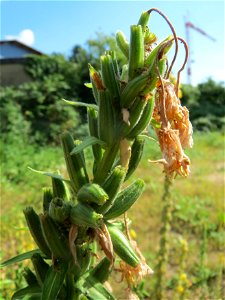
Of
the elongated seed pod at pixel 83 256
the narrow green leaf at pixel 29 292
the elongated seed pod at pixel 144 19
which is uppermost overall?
the elongated seed pod at pixel 144 19

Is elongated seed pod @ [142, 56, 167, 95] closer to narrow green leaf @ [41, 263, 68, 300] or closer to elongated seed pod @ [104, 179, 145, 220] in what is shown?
elongated seed pod @ [104, 179, 145, 220]

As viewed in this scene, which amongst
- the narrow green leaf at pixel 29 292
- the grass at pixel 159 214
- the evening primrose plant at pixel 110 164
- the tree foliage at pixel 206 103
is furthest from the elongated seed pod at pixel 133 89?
the tree foliage at pixel 206 103

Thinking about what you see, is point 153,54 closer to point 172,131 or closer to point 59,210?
point 172,131

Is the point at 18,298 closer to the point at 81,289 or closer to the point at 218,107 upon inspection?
the point at 81,289

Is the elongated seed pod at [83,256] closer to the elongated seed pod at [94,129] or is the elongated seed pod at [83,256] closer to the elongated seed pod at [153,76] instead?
the elongated seed pod at [94,129]

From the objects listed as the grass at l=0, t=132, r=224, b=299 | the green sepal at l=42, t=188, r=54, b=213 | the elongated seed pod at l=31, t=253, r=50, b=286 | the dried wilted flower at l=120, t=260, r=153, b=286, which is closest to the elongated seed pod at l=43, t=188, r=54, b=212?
the green sepal at l=42, t=188, r=54, b=213

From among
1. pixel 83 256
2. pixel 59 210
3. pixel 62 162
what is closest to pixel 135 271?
pixel 83 256

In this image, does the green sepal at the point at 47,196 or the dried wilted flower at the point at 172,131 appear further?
the green sepal at the point at 47,196
